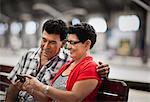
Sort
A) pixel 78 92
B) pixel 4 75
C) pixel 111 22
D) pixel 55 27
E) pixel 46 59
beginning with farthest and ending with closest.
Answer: pixel 111 22 < pixel 4 75 < pixel 46 59 < pixel 55 27 < pixel 78 92

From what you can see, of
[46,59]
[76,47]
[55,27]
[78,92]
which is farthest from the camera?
[46,59]

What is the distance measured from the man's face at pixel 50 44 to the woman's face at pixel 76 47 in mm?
213

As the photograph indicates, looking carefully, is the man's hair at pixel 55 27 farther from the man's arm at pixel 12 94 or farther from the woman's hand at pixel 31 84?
Result: the man's arm at pixel 12 94

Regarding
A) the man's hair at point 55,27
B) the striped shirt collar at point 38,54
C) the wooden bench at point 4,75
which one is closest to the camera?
the man's hair at point 55,27

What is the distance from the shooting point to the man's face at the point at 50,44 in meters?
1.84

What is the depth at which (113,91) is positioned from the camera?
1682 millimetres

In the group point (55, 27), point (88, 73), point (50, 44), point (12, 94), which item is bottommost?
point (12, 94)

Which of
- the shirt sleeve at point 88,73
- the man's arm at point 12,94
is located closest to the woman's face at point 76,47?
the shirt sleeve at point 88,73

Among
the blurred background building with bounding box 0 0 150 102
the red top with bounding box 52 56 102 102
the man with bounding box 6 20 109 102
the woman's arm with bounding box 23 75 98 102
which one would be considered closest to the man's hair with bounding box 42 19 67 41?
the man with bounding box 6 20 109 102

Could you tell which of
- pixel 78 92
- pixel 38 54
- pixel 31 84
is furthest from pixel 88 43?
pixel 38 54

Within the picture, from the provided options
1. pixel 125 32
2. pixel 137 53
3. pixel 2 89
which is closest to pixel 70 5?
pixel 125 32

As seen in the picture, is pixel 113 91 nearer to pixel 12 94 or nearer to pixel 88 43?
pixel 88 43

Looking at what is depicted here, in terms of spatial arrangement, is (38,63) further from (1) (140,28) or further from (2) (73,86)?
(1) (140,28)

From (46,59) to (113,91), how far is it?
54cm
